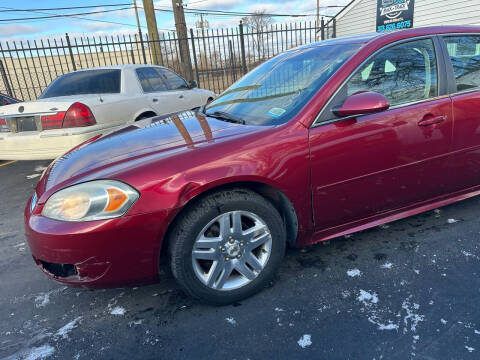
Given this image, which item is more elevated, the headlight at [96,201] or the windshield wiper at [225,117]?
the windshield wiper at [225,117]

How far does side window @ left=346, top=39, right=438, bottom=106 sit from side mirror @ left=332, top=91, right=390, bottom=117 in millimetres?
186

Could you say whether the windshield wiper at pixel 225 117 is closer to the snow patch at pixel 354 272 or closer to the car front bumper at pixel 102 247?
the car front bumper at pixel 102 247

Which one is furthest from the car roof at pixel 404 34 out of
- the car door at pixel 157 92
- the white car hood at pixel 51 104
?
the car door at pixel 157 92

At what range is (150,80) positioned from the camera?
217 inches

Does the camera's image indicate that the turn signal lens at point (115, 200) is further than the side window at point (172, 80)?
No

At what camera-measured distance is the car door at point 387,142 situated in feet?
6.81

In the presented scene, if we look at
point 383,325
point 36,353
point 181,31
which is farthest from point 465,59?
point 181,31

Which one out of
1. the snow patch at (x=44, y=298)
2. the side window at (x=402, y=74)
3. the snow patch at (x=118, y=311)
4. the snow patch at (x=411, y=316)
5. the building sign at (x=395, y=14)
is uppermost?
the building sign at (x=395, y=14)

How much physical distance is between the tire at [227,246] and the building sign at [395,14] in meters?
11.6

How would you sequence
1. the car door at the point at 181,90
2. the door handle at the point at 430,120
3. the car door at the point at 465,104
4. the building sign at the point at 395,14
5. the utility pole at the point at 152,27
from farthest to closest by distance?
the building sign at the point at 395,14
the utility pole at the point at 152,27
the car door at the point at 181,90
the car door at the point at 465,104
the door handle at the point at 430,120

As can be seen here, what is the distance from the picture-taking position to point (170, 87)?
5.91 meters

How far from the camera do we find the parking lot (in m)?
1.73

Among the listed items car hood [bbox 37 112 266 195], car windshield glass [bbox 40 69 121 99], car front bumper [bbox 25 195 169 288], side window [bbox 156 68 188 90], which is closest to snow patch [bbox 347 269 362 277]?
car hood [bbox 37 112 266 195]

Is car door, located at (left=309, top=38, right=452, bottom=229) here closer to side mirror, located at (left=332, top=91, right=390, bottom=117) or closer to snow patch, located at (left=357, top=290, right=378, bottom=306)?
side mirror, located at (left=332, top=91, right=390, bottom=117)
